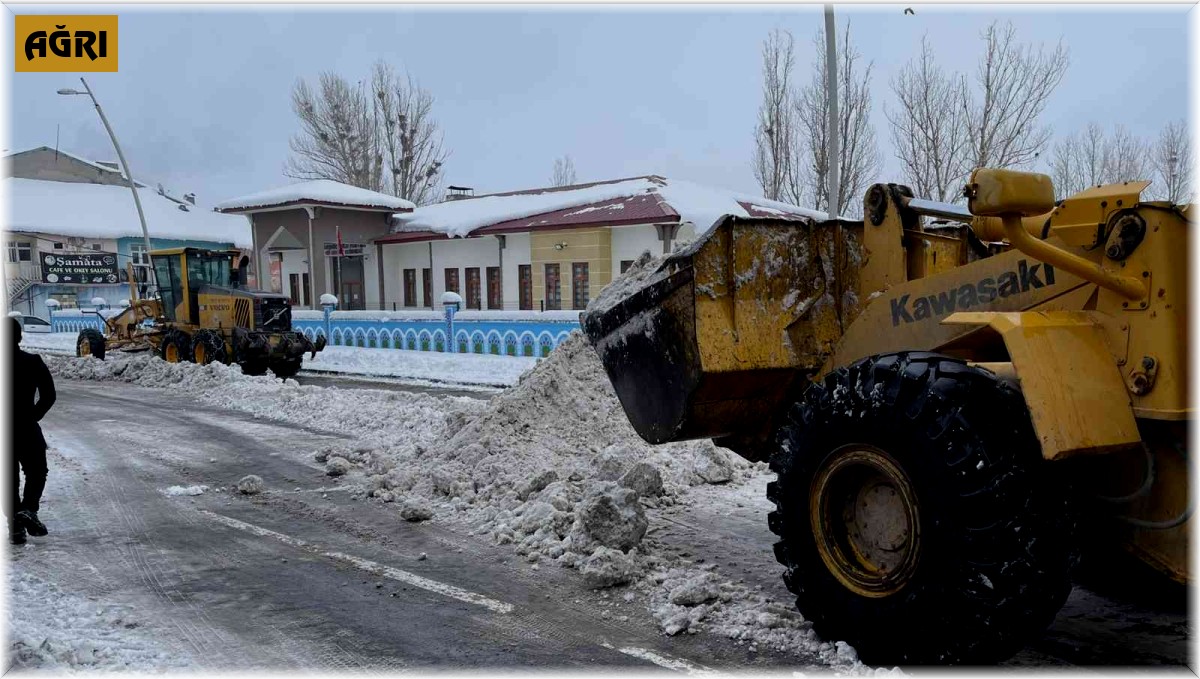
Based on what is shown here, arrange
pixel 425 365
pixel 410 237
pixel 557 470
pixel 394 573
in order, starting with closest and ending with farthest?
pixel 394 573 → pixel 557 470 → pixel 425 365 → pixel 410 237

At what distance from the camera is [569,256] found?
2703 cm

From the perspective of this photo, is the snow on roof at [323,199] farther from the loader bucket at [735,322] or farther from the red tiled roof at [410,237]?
the loader bucket at [735,322]

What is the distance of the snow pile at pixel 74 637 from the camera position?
11.9 ft

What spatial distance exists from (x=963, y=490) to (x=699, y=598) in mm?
1654

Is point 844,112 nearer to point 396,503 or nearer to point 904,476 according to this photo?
point 396,503


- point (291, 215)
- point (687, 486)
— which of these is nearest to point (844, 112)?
point (291, 215)

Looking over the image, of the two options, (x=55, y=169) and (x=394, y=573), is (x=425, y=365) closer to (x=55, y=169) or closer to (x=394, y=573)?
(x=394, y=573)

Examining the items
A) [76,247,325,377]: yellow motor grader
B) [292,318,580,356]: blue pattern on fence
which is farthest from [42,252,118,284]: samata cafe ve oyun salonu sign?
[292,318,580,356]: blue pattern on fence

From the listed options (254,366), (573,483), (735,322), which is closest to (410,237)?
(254,366)

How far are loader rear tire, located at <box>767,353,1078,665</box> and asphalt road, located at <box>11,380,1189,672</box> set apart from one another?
483 millimetres

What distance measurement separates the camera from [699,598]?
165 inches

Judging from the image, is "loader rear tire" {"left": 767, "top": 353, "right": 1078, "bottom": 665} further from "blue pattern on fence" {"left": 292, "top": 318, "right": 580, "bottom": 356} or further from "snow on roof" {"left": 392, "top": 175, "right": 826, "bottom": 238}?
"snow on roof" {"left": 392, "top": 175, "right": 826, "bottom": 238}

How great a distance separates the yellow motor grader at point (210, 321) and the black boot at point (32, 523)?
11208 mm

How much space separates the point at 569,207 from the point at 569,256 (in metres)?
2.21
